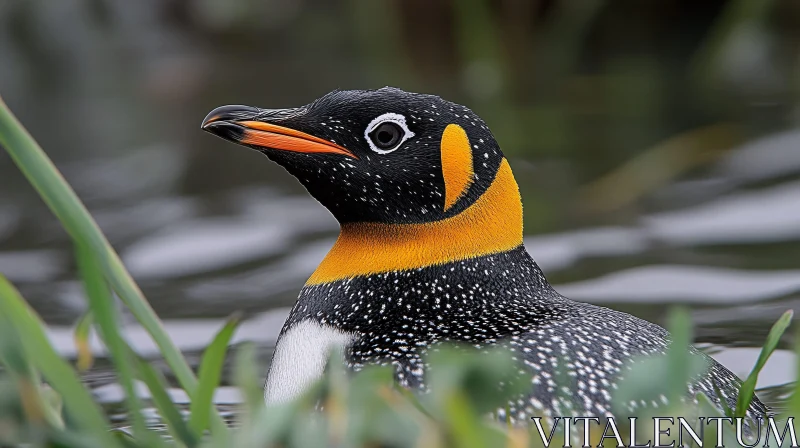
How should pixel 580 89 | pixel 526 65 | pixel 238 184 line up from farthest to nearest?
pixel 526 65 → pixel 580 89 → pixel 238 184

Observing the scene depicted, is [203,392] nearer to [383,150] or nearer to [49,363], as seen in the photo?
[49,363]

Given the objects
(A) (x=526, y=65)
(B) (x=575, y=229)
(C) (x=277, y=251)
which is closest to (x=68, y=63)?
(A) (x=526, y=65)

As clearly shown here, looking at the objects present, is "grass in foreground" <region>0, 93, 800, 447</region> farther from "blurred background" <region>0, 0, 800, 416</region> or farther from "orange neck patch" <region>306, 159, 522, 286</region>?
"blurred background" <region>0, 0, 800, 416</region>

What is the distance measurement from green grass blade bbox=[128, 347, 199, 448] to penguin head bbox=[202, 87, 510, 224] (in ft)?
4.55

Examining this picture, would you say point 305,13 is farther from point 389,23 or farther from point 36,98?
point 36,98

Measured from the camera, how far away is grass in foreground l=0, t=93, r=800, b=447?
5.42 feet

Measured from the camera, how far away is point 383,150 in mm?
3234

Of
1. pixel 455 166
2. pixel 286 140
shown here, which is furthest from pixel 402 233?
pixel 286 140

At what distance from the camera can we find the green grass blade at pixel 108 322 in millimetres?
1751

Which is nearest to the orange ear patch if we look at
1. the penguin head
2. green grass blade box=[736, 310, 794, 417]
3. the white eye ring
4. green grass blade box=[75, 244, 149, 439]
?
the penguin head

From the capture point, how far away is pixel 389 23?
10773mm

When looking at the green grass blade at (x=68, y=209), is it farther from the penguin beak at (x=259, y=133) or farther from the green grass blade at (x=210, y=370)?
the penguin beak at (x=259, y=133)

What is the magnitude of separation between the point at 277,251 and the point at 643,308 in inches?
74.8

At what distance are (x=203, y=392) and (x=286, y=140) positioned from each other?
1.49 meters
